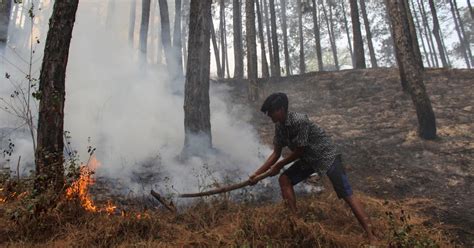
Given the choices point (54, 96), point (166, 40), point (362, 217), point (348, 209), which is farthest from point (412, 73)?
point (166, 40)

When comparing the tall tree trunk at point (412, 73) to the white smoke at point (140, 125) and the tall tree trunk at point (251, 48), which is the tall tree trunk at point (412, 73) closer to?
the white smoke at point (140, 125)

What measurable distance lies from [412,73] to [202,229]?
660 cm

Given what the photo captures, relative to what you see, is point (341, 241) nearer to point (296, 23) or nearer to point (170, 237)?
point (170, 237)

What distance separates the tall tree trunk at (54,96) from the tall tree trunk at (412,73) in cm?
718

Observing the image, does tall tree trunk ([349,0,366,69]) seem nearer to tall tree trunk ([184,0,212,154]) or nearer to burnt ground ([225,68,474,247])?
burnt ground ([225,68,474,247])

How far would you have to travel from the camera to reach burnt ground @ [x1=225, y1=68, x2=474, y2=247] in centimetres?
553

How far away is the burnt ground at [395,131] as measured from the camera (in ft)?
18.1

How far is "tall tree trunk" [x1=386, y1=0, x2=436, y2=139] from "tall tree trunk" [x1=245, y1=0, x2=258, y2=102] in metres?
4.54

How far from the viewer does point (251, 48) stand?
11750 millimetres

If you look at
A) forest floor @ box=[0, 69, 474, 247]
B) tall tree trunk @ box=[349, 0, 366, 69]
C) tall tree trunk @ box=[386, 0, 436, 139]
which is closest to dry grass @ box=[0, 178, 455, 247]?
forest floor @ box=[0, 69, 474, 247]

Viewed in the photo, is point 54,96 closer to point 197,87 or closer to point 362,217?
point 197,87

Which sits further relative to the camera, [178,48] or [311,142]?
[178,48]

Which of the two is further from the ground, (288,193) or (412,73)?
(412,73)

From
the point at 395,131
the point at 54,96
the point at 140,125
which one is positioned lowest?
the point at 395,131
